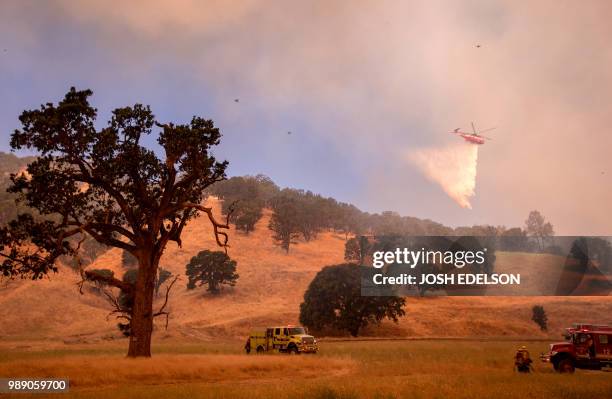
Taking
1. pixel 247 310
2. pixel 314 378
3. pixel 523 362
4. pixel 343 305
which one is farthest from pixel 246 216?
pixel 523 362

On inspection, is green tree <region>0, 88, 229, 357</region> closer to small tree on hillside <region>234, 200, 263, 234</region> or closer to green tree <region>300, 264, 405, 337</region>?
green tree <region>300, 264, 405, 337</region>

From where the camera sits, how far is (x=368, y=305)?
7575 cm

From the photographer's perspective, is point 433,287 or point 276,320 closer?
point 276,320

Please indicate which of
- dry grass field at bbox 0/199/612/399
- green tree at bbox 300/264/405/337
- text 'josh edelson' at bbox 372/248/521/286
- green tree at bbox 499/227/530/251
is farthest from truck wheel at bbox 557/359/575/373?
green tree at bbox 499/227/530/251

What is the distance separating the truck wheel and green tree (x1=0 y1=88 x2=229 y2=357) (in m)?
20.5

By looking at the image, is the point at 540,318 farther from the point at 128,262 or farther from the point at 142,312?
the point at 128,262

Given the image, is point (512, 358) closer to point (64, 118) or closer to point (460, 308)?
point (64, 118)

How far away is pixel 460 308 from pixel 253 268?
51.2m

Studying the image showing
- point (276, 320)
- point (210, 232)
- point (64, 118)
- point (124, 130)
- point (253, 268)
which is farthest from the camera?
point (210, 232)

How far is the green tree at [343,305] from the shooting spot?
7531cm

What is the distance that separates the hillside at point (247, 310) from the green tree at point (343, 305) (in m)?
4.81

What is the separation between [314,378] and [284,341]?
1559cm

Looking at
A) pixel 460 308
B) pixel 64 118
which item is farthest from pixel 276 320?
pixel 64 118

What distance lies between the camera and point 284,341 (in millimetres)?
44531
